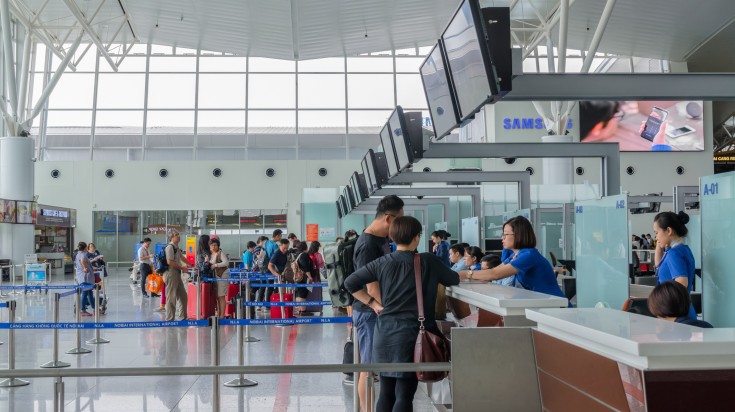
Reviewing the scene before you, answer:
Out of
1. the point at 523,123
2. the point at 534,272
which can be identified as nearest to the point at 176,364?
the point at 534,272

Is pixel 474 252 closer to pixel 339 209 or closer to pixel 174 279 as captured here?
pixel 174 279

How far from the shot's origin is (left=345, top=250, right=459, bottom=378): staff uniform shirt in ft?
12.9

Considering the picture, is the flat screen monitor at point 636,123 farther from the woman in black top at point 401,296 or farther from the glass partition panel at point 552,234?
the woman in black top at point 401,296

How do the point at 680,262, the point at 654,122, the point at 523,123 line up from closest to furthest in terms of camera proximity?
1. the point at 680,262
2. the point at 523,123
3. the point at 654,122

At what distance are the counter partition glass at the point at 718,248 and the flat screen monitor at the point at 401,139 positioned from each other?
3155 millimetres

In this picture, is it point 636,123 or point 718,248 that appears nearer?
point 718,248

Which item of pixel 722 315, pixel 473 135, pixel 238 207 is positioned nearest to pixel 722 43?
Answer: pixel 473 135

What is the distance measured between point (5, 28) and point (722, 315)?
2074 centimetres

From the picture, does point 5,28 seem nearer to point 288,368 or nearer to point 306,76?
point 306,76

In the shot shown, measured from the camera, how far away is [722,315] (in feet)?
19.2

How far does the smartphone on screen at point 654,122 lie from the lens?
3138cm

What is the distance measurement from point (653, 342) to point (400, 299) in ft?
6.62

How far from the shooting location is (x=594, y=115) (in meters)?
31.3

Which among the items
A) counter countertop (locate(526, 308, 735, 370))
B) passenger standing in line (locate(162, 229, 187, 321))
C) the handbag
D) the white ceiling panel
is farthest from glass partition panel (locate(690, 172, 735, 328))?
the white ceiling panel
